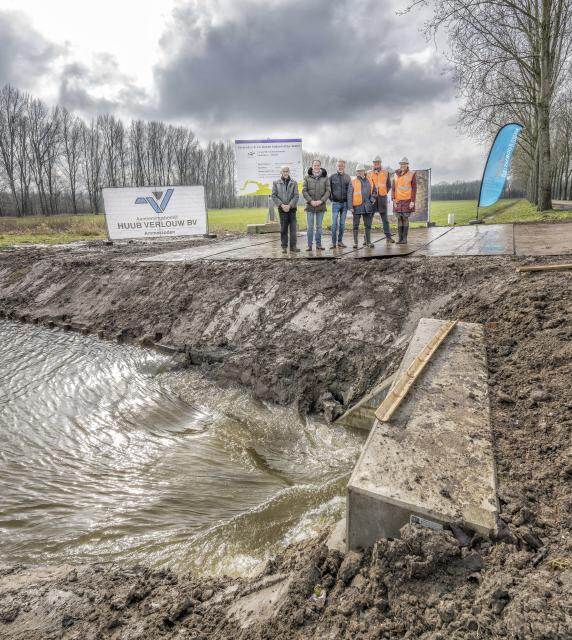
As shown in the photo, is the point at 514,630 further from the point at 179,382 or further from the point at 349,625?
the point at 179,382

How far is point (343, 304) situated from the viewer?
6137mm

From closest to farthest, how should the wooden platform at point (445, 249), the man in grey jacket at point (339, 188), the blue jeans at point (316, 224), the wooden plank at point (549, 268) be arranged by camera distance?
the wooden plank at point (549, 268) < the wooden platform at point (445, 249) < the man in grey jacket at point (339, 188) < the blue jeans at point (316, 224)

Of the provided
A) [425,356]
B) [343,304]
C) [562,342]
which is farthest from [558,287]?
[343,304]

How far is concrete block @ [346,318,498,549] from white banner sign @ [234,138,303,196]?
12.7m

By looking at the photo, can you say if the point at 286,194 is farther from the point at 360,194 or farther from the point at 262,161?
the point at 262,161

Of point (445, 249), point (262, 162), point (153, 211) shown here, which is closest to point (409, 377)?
point (445, 249)

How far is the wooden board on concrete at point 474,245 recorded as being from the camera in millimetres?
7492

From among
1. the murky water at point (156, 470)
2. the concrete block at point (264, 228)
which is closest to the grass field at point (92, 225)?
the concrete block at point (264, 228)

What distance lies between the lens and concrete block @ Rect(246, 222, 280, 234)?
49.5 ft

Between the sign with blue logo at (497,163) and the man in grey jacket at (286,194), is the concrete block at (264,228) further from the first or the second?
the sign with blue logo at (497,163)

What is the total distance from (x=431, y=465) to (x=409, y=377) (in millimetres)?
1057

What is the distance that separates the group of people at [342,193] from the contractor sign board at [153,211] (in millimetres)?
6515

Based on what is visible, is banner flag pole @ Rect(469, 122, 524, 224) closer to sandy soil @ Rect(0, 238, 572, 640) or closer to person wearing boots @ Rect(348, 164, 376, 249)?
person wearing boots @ Rect(348, 164, 376, 249)

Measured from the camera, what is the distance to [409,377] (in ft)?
12.0
